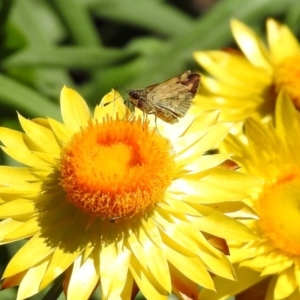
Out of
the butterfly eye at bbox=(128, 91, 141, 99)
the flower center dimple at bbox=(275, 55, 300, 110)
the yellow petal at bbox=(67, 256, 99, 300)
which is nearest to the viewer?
the yellow petal at bbox=(67, 256, 99, 300)

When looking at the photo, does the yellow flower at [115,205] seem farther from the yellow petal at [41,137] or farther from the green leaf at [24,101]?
the green leaf at [24,101]

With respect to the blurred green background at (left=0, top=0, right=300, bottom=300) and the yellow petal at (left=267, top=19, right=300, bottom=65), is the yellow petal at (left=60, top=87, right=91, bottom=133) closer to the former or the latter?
the blurred green background at (left=0, top=0, right=300, bottom=300)

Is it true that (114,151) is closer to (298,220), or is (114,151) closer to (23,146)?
(23,146)

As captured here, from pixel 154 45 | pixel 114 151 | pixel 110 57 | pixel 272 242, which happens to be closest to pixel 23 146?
pixel 114 151

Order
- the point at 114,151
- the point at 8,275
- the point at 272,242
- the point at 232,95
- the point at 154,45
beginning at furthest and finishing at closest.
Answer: the point at 154,45
the point at 232,95
the point at 272,242
the point at 114,151
the point at 8,275

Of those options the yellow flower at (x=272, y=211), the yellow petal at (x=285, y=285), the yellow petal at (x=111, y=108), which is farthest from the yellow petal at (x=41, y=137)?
the yellow petal at (x=285, y=285)

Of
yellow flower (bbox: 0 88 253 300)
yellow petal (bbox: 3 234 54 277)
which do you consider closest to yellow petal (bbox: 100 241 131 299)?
yellow flower (bbox: 0 88 253 300)
